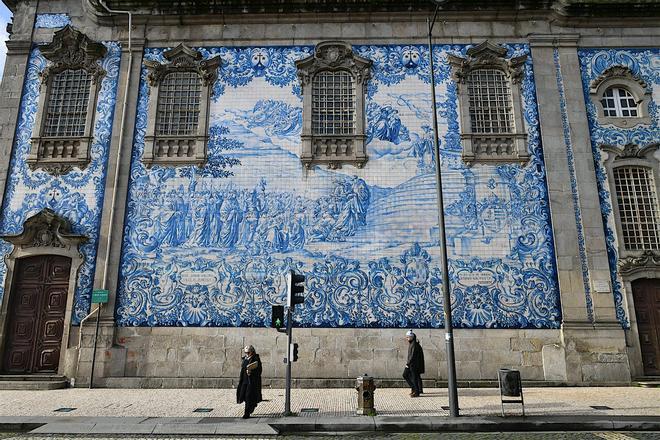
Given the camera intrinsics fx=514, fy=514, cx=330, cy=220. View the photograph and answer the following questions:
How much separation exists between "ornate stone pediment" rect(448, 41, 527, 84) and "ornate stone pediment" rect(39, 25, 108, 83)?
9.87m

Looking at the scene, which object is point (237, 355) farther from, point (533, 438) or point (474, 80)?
point (474, 80)

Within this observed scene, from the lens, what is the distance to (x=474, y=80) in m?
14.2

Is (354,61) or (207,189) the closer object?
(207,189)

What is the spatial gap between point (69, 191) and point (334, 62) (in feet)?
25.7

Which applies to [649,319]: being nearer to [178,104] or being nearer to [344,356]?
[344,356]

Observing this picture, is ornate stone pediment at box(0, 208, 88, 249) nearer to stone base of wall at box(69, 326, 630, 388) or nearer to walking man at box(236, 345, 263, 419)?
stone base of wall at box(69, 326, 630, 388)

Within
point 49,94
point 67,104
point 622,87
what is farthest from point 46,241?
point 622,87

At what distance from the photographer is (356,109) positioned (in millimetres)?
13875

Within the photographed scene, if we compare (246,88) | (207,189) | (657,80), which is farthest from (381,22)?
(657,80)

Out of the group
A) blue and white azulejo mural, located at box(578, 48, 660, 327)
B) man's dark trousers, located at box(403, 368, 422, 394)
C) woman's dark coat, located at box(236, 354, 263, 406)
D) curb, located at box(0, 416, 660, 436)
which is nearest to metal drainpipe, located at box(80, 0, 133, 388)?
curb, located at box(0, 416, 660, 436)

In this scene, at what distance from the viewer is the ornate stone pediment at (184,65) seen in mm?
14180

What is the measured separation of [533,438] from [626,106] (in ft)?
34.6

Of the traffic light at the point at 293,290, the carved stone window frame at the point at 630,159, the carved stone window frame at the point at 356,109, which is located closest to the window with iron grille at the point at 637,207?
the carved stone window frame at the point at 630,159

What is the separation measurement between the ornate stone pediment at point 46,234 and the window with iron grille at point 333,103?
6.77 metres
